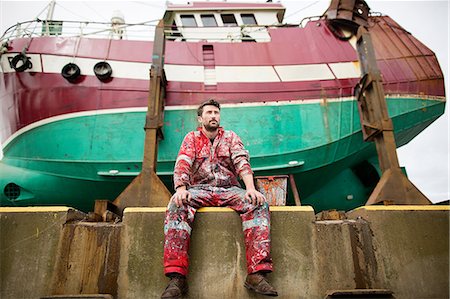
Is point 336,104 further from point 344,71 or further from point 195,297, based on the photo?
point 195,297

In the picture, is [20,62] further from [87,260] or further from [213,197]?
[213,197]

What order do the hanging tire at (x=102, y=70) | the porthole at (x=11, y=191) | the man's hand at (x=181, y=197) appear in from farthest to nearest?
1. the porthole at (x=11, y=191)
2. the hanging tire at (x=102, y=70)
3. the man's hand at (x=181, y=197)

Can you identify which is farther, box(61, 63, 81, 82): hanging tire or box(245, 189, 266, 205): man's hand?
box(61, 63, 81, 82): hanging tire

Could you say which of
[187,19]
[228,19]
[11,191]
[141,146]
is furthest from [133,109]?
[228,19]

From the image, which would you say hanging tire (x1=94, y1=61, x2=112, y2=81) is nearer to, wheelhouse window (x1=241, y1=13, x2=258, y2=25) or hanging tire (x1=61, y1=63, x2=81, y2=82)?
hanging tire (x1=61, y1=63, x2=81, y2=82)

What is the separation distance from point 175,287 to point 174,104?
588 cm

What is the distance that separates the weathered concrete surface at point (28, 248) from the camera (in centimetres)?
223

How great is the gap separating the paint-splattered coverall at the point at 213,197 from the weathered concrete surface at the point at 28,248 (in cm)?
98

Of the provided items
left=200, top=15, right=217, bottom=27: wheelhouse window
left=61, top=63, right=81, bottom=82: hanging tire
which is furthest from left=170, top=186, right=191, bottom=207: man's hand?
left=200, top=15, right=217, bottom=27: wheelhouse window

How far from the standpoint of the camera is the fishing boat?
288 inches

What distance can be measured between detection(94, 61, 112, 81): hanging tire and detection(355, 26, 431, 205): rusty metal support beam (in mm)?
5955

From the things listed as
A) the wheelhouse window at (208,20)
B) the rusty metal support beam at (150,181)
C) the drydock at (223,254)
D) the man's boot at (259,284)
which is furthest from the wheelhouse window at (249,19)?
the man's boot at (259,284)

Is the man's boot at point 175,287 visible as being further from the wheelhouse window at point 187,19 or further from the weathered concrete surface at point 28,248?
the wheelhouse window at point 187,19

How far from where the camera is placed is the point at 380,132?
5.36 m
